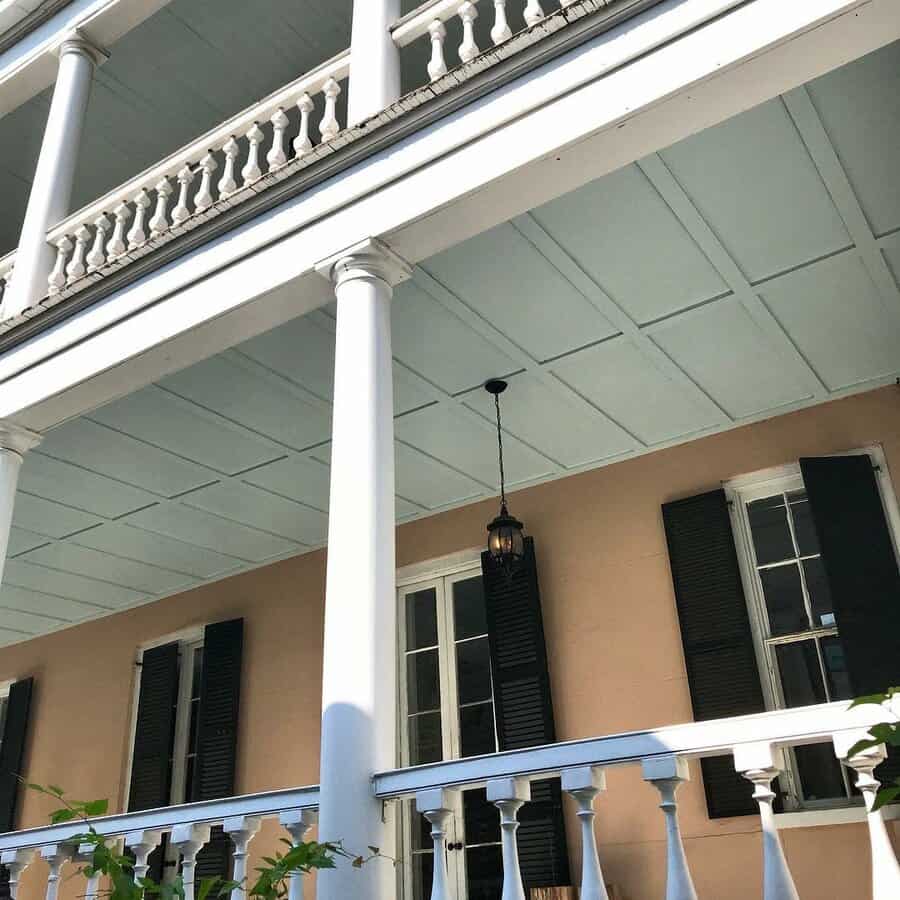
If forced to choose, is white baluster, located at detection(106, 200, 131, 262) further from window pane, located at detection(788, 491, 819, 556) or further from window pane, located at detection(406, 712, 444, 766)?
window pane, located at detection(788, 491, 819, 556)

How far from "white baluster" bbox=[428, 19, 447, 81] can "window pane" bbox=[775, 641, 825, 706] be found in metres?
3.52

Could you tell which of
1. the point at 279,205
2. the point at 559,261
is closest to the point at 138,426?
the point at 279,205

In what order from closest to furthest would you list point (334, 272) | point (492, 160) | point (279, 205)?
point (492, 160) < point (334, 272) < point (279, 205)

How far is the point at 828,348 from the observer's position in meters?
5.02

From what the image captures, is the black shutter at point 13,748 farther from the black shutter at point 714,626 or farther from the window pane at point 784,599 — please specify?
the window pane at point 784,599

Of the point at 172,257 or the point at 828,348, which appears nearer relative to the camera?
the point at 172,257

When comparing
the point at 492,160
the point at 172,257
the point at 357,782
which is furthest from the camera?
the point at 172,257

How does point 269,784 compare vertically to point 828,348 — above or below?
below

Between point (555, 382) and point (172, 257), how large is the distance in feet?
6.98

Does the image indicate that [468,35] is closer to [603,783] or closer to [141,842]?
[603,783]

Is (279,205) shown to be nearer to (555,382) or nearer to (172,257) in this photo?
(172,257)

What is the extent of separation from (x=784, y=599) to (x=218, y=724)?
4.20 m

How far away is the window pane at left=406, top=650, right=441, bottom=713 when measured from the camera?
20.9ft

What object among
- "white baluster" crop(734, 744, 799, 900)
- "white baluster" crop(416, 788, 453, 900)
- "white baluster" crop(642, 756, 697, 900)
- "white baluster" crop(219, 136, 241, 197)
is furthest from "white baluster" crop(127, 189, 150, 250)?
"white baluster" crop(734, 744, 799, 900)
